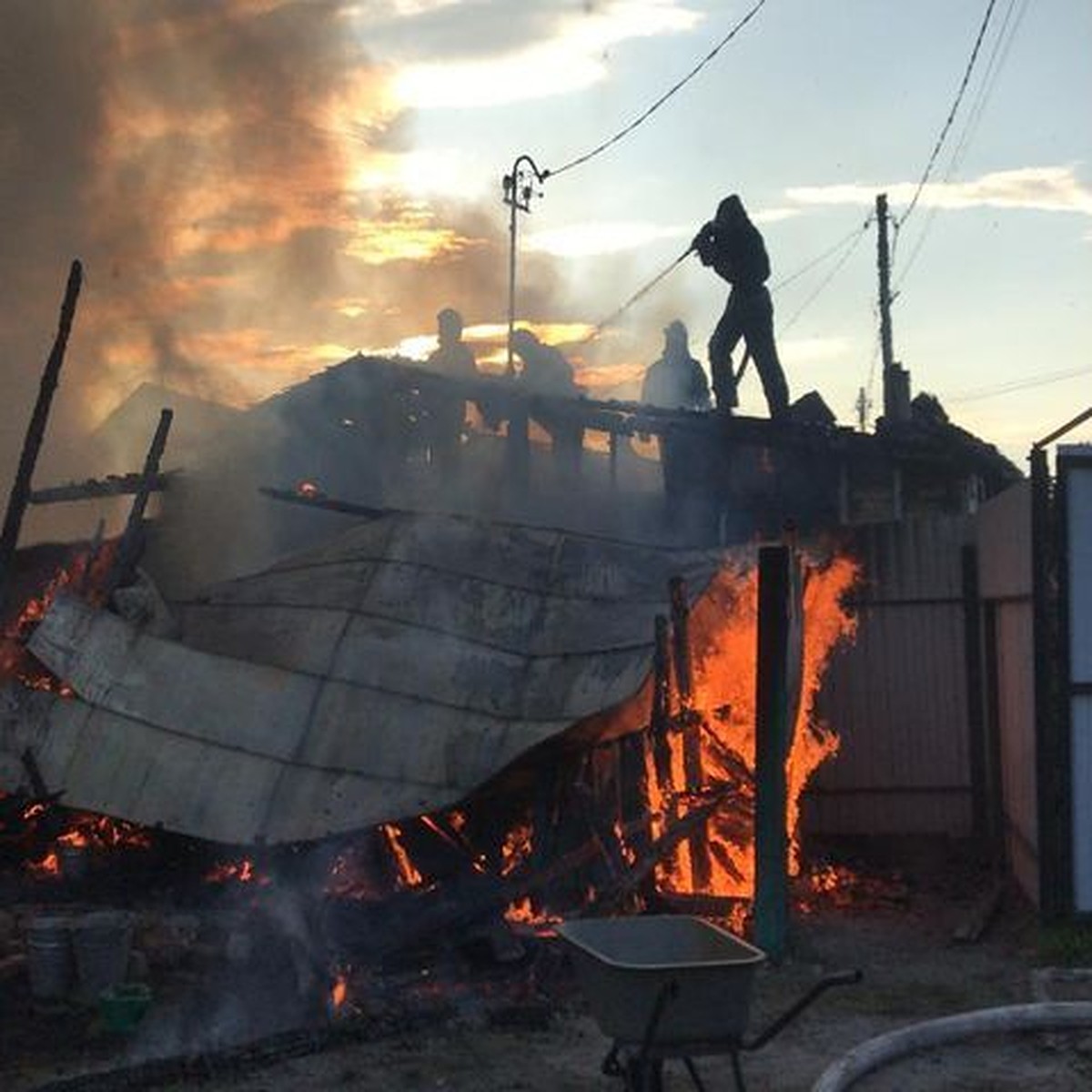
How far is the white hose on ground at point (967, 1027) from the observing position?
699 centimetres

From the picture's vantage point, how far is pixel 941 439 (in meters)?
18.5

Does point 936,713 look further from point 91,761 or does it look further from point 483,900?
point 91,761

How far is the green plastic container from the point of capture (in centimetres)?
793

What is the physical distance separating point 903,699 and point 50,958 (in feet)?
27.0

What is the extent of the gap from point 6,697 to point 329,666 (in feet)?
9.19

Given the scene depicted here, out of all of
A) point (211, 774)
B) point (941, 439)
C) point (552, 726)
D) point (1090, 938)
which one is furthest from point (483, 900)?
point (941, 439)

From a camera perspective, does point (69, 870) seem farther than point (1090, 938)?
Yes

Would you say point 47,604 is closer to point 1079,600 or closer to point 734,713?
point 734,713

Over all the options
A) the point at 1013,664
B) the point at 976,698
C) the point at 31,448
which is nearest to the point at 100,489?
the point at 31,448

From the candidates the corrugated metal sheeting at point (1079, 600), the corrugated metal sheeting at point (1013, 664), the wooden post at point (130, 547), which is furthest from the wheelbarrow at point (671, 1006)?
the wooden post at point (130, 547)

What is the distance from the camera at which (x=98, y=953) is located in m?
8.44

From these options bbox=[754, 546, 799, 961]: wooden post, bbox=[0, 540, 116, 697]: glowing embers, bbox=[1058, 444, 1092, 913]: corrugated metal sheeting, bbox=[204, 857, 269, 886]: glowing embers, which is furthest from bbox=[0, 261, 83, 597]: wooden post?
bbox=[1058, 444, 1092, 913]: corrugated metal sheeting

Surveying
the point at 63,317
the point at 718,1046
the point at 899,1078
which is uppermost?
the point at 63,317

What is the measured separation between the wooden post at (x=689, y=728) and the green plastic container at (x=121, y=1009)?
4.50 metres
